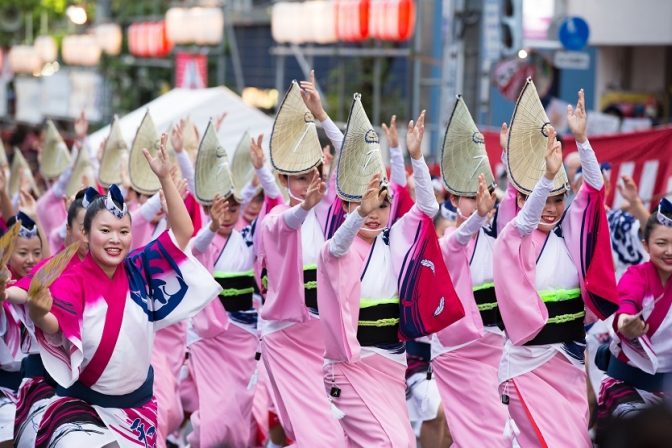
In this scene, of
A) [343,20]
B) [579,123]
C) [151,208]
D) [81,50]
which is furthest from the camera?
[81,50]

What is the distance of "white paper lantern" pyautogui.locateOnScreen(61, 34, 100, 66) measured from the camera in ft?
86.0

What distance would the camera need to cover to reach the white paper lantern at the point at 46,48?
2877cm

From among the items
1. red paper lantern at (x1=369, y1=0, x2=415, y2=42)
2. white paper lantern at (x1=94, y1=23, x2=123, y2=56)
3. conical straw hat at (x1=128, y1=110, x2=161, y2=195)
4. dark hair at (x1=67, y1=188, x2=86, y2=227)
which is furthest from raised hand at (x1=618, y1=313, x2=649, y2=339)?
white paper lantern at (x1=94, y1=23, x2=123, y2=56)

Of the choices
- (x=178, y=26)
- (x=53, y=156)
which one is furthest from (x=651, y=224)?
(x=178, y=26)

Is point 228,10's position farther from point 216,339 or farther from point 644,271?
point 644,271

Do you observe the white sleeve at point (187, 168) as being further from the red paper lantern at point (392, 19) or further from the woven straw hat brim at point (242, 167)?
the red paper lantern at point (392, 19)

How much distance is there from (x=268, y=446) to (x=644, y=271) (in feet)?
9.22

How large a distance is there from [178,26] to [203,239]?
14651 millimetres

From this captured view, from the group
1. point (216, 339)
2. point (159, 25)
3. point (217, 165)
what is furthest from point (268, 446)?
point (159, 25)

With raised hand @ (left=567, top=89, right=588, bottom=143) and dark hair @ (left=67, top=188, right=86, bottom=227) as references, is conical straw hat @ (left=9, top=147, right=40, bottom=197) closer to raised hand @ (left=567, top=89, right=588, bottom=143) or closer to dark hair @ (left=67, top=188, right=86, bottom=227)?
dark hair @ (left=67, top=188, right=86, bottom=227)

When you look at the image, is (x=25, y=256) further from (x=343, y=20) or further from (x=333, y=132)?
(x=343, y=20)

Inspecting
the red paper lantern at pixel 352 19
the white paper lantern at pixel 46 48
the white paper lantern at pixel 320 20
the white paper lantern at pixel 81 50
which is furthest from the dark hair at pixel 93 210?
the white paper lantern at pixel 46 48

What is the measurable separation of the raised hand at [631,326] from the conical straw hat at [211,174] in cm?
285

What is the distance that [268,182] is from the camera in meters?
7.79
